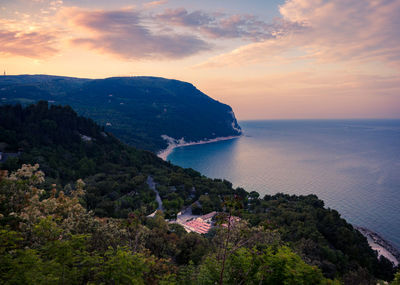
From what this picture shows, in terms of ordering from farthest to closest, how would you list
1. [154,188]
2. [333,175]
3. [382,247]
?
1. [333,175]
2. [154,188]
3. [382,247]

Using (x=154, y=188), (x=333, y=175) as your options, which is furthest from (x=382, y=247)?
(x=333, y=175)

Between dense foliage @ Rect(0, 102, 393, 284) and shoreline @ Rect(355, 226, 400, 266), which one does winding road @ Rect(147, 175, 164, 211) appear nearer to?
dense foliage @ Rect(0, 102, 393, 284)

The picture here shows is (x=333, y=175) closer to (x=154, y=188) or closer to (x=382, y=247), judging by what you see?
(x=382, y=247)

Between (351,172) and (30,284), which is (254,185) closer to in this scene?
(351,172)

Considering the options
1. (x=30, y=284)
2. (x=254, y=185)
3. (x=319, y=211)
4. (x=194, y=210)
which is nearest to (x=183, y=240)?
(x=30, y=284)

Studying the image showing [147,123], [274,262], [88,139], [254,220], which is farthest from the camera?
[147,123]

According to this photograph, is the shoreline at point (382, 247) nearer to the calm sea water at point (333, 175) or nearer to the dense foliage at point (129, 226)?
the calm sea water at point (333, 175)
